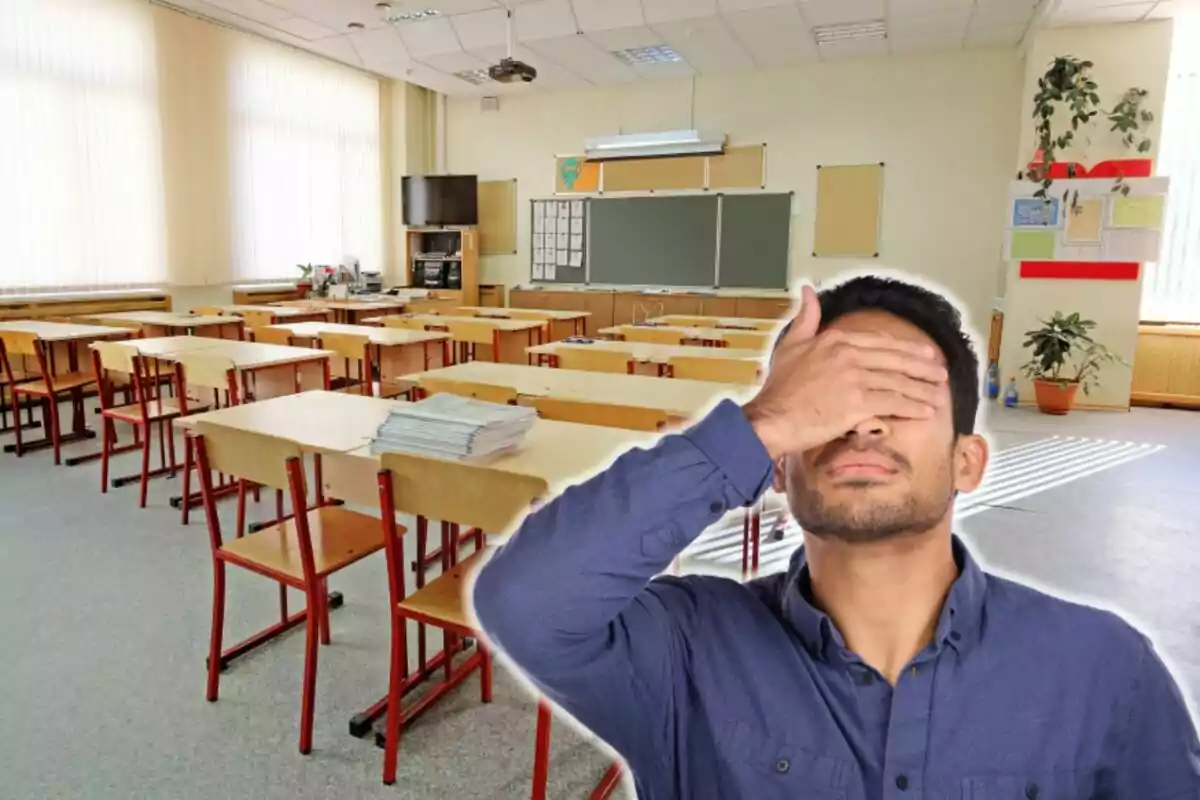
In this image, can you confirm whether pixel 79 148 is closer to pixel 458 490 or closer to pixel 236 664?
pixel 236 664

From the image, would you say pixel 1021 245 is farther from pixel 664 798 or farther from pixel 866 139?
pixel 664 798

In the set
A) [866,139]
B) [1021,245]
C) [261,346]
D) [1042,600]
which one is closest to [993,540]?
[1042,600]

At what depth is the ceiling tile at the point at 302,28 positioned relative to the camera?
7.10 meters

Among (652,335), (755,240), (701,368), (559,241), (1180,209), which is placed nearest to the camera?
(701,368)

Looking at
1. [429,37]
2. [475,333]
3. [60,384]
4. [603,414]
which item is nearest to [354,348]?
[475,333]

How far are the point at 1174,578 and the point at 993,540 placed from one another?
646 mm

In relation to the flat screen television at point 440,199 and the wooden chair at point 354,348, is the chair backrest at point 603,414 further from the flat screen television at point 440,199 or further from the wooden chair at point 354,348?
the flat screen television at point 440,199

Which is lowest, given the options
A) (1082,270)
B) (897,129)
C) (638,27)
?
(1082,270)

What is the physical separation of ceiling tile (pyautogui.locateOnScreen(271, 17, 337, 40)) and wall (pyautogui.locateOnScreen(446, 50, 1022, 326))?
120 inches

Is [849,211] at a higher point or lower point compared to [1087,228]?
higher

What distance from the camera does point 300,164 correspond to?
8289 mm

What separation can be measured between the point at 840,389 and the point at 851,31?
291 inches

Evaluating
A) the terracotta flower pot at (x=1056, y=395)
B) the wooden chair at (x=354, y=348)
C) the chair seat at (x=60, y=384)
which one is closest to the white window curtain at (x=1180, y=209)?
the terracotta flower pot at (x=1056, y=395)

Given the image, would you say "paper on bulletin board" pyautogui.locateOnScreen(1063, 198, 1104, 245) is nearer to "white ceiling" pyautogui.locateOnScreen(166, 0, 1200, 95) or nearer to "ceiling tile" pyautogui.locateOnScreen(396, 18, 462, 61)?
"white ceiling" pyautogui.locateOnScreen(166, 0, 1200, 95)
